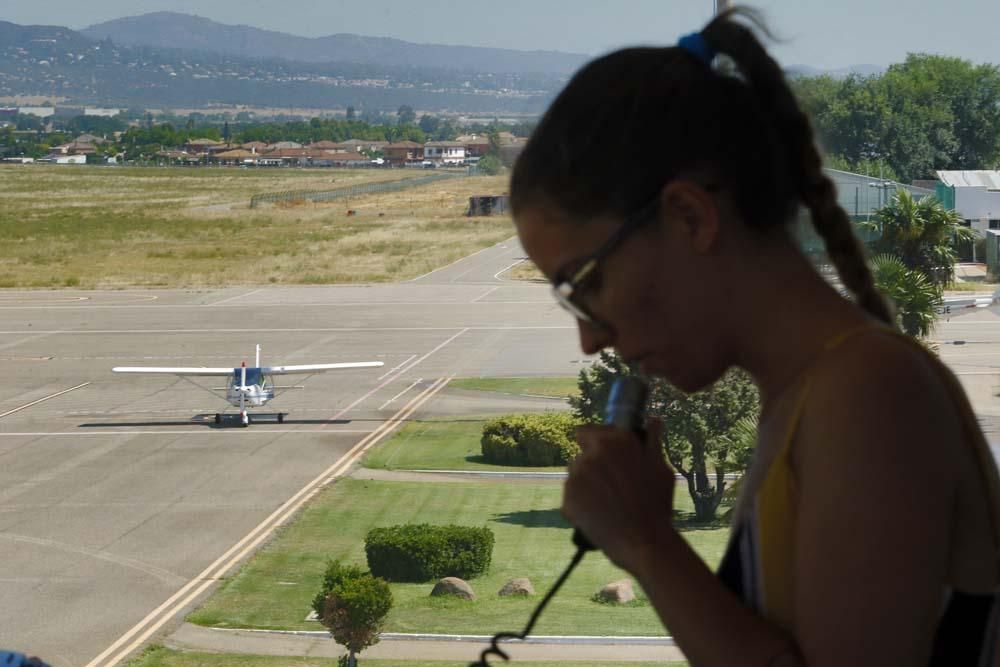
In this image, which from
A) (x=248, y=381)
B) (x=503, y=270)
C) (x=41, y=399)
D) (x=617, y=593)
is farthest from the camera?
(x=503, y=270)

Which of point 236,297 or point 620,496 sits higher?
point 620,496

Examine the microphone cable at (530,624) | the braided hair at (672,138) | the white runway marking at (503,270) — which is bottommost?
the white runway marking at (503,270)

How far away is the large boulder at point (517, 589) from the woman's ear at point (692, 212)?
1797 cm

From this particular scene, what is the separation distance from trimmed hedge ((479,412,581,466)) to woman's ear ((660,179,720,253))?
27604 millimetres

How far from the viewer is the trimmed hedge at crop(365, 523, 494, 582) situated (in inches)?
800

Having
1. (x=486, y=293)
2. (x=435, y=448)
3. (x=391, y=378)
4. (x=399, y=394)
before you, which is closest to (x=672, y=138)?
(x=435, y=448)

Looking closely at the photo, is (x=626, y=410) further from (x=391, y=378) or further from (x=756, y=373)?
(x=391, y=378)

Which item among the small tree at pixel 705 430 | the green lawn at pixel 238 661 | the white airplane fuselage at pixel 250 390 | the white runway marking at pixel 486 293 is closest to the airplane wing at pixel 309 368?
the white airplane fuselage at pixel 250 390

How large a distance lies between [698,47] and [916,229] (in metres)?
20.2

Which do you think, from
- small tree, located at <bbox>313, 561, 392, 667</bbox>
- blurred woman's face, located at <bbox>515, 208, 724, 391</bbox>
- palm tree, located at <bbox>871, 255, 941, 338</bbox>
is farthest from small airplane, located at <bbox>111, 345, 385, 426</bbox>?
blurred woman's face, located at <bbox>515, 208, 724, 391</bbox>

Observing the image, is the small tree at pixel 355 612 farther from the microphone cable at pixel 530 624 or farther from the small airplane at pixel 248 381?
the small airplane at pixel 248 381

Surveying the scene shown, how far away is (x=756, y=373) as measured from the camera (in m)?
Result: 1.65

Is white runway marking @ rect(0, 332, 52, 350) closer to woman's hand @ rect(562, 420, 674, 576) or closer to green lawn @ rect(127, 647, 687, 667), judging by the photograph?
green lawn @ rect(127, 647, 687, 667)

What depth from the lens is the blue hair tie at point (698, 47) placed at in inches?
66.6
